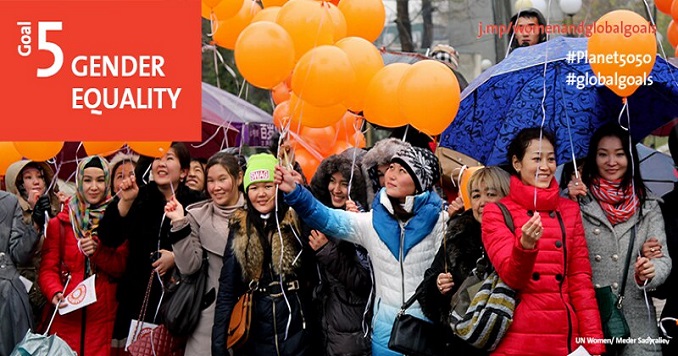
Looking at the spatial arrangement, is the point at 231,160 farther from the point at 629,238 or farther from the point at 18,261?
the point at 629,238

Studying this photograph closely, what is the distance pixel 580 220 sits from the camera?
5.36 m

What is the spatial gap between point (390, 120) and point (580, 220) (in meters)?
1.56

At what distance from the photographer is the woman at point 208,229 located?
637cm

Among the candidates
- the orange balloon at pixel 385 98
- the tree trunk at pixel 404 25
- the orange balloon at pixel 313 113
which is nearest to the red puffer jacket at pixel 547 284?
the orange balloon at pixel 385 98

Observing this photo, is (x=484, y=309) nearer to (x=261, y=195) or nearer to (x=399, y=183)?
(x=399, y=183)

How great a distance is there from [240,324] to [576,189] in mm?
2084

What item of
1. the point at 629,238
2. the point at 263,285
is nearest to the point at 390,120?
the point at 263,285

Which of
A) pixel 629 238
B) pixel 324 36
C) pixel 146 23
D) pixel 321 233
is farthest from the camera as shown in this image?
pixel 146 23

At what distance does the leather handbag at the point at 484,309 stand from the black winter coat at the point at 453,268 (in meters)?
0.19

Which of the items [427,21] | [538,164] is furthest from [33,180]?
[427,21]

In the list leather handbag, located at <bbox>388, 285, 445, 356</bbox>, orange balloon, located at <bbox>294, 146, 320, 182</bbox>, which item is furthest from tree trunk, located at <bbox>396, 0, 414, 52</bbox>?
leather handbag, located at <bbox>388, 285, 445, 356</bbox>

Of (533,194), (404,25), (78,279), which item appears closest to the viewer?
(533,194)

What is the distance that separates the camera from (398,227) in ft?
19.2

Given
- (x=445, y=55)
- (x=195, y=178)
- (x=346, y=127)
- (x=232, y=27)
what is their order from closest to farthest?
(x=232, y=27) < (x=195, y=178) < (x=346, y=127) < (x=445, y=55)
